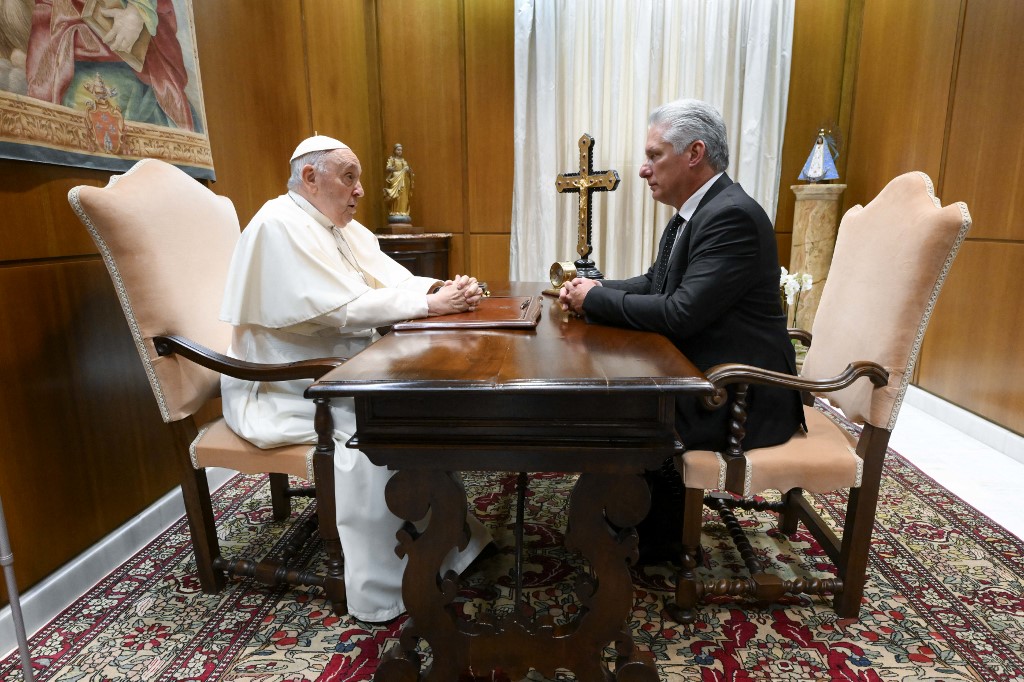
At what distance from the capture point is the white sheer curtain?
5.05m

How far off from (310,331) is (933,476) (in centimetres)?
313

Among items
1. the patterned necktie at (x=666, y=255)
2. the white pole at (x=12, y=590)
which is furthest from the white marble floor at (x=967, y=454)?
the white pole at (x=12, y=590)

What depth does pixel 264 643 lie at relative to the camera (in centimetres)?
184

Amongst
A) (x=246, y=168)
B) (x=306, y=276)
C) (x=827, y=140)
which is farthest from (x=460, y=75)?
(x=306, y=276)

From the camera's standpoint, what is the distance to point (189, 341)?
6.14 ft

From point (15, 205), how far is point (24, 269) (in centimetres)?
21

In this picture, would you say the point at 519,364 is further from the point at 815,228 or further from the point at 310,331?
the point at 815,228

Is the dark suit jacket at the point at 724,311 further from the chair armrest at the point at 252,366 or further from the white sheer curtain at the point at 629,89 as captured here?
the white sheer curtain at the point at 629,89

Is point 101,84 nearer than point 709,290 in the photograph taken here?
No

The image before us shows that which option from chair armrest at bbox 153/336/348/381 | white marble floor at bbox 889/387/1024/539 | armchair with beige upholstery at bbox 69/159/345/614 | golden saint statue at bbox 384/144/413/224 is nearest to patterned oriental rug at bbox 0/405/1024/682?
armchair with beige upholstery at bbox 69/159/345/614

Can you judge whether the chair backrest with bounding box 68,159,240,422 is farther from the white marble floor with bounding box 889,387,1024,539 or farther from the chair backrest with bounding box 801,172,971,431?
the white marble floor with bounding box 889,387,1024,539

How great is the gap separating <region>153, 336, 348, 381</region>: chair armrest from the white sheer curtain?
13.0 feet

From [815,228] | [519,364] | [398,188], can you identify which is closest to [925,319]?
[519,364]

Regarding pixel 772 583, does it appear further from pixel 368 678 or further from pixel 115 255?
pixel 115 255
